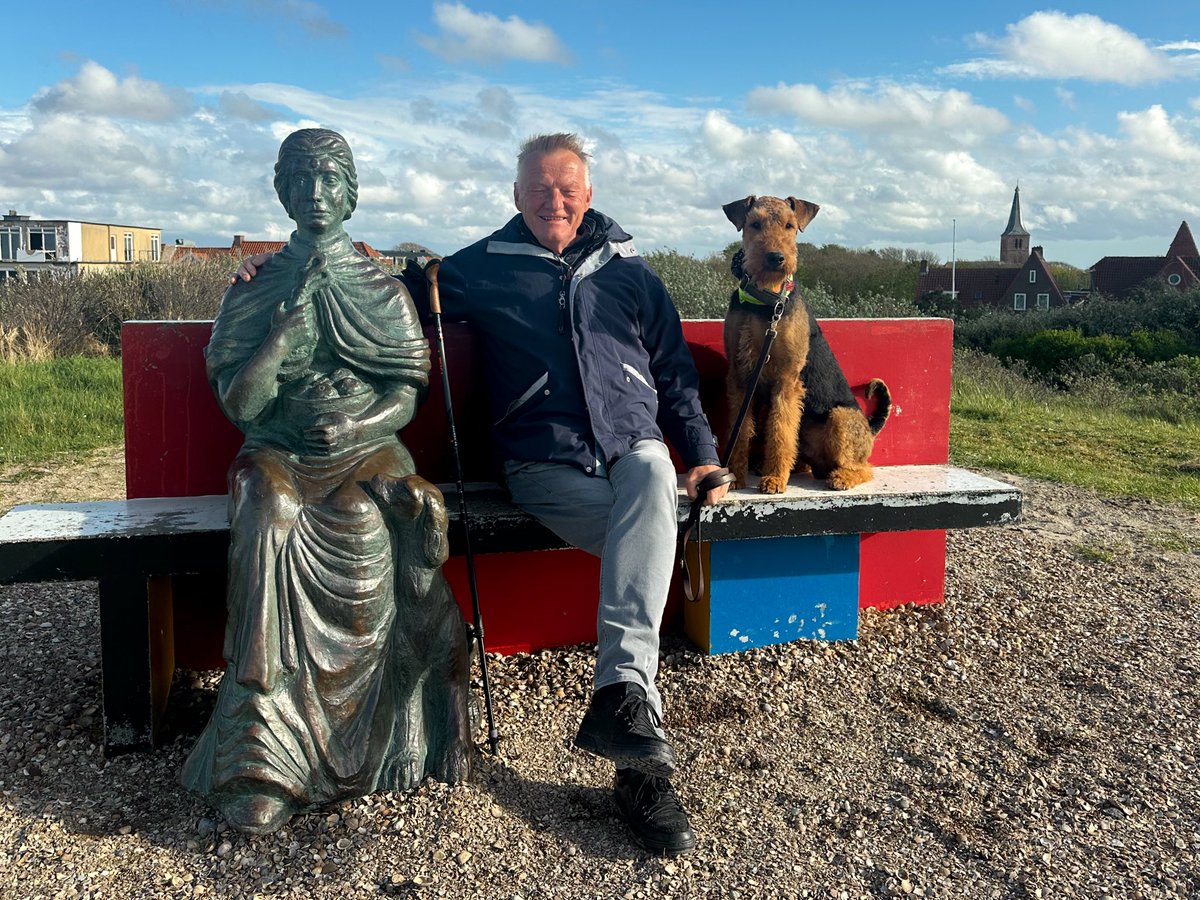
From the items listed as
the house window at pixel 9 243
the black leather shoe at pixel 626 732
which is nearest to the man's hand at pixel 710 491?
the black leather shoe at pixel 626 732

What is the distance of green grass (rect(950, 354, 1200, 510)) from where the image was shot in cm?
784

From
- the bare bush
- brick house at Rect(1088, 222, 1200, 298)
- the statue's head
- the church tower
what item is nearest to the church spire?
brick house at Rect(1088, 222, 1200, 298)

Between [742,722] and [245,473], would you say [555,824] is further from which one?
[245,473]

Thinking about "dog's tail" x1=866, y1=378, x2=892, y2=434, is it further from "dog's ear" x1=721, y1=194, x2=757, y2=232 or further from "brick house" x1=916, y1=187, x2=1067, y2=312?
"brick house" x1=916, y1=187, x2=1067, y2=312

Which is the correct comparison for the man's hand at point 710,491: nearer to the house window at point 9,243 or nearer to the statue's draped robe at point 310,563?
the statue's draped robe at point 310,563

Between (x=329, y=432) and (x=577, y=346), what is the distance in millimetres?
987

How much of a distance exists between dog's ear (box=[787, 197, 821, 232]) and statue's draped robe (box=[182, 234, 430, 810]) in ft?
5.71

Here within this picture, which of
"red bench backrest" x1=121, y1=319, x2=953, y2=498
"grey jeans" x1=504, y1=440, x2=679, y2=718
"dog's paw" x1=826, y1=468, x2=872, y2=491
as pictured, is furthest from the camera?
"dog's paw" x1=826, y1=468, x2=872, y2=491

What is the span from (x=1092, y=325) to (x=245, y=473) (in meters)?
30.4

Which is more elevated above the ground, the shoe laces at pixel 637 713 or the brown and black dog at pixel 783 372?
the brown and black dog at pixel 783 372

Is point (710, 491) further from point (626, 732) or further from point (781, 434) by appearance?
point (626, 732)

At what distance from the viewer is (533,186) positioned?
3.81 meters

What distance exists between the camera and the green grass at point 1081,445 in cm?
784

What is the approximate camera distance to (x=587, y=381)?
3.63 m
